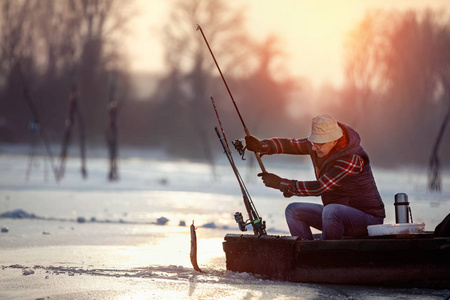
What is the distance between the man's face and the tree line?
2557 cm

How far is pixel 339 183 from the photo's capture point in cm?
545

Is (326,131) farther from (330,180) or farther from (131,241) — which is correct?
(131,241)

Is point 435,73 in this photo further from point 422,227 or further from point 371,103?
point 422,227

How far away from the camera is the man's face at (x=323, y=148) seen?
5473mm

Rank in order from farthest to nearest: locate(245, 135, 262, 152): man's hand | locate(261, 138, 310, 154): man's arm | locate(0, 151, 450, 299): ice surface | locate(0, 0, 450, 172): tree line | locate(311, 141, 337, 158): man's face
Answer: locate(0, 0, 450, 172): tree line
locate(261, 138, 310, 154): man's arm
locate(245, 135, 262, 152): man's hand
locate(311, 141, 337, 158): man's face
locate(0, 151, 450, 299): ice surface

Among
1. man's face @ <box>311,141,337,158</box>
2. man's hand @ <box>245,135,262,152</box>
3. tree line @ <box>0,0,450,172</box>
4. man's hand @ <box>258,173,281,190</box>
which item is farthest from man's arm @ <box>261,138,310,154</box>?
tree line @ <box>0,0,450,172</box>

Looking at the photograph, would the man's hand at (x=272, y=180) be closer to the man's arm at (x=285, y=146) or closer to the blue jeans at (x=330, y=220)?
the blue jeans at (x=330, y=220)

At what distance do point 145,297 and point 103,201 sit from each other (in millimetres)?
8572

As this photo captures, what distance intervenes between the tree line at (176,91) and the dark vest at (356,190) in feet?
83.6

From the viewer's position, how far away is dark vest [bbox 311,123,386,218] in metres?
5.48

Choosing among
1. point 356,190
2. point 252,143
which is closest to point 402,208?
point 356,190

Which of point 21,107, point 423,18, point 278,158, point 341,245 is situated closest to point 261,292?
point 341,245

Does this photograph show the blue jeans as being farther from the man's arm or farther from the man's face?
the man's arm

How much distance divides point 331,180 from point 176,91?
32.9m
